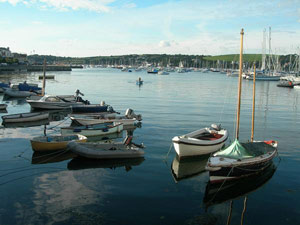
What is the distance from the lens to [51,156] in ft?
74.0

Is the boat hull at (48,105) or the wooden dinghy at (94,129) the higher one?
the boat hull at (48,105)

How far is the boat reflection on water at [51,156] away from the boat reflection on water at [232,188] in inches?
435

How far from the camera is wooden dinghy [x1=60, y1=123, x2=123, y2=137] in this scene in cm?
2716

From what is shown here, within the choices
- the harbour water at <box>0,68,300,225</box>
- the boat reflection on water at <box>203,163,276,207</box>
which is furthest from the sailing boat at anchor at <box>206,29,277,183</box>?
the harbour water at <box>0,68,300,225</box>

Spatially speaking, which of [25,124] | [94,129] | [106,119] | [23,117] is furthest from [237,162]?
[23,117]

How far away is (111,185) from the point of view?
693 inches

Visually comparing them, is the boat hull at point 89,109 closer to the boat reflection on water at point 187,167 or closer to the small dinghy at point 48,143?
the small dinghy at point 48,143

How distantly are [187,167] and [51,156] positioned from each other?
33.9 feet

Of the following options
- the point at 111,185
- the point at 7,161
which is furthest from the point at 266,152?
the point at 7,161

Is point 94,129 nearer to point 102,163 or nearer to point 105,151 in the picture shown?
point 105,151

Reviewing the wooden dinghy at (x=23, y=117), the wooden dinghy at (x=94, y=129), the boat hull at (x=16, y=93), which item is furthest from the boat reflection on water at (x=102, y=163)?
the boat hull at (x=16, y=93)

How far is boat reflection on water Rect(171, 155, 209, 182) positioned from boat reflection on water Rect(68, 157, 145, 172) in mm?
2742

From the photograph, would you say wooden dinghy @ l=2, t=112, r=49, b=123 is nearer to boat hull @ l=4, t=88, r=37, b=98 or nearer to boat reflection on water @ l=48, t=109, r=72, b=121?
boat reflection on water @ l=48, t=109, r=72, b=121

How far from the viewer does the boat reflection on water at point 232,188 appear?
16.3 meters
